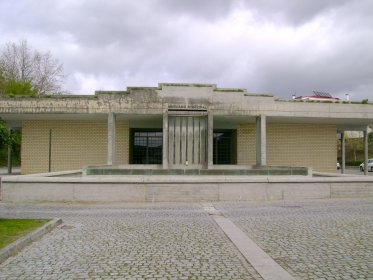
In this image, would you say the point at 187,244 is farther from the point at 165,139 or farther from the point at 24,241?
the point at 165,139

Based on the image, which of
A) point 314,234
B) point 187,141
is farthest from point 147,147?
point 314,234

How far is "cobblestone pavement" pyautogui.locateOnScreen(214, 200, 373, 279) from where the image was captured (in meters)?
5.61

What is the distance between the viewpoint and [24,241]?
6965 millimetres

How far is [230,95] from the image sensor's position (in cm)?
2388

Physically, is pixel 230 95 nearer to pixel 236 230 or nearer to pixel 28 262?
pixel 236 230

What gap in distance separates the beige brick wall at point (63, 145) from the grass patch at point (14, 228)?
18.3 meters

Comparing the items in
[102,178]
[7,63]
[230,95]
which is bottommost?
[102,178]

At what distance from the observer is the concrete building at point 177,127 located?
23.3m

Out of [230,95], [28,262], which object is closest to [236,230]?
[28,262]

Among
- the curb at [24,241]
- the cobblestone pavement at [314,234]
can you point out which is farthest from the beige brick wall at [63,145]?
the curb at [24,241]

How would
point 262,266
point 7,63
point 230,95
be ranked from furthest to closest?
point 7,63 → point 230,95 → point 262,266

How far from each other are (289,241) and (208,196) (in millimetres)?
6407

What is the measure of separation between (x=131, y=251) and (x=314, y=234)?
4.01 metres

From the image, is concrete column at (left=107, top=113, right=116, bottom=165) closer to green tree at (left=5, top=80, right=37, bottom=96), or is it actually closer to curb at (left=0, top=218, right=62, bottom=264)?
curb at (left=0, top=218, right=62, bottom=264)
